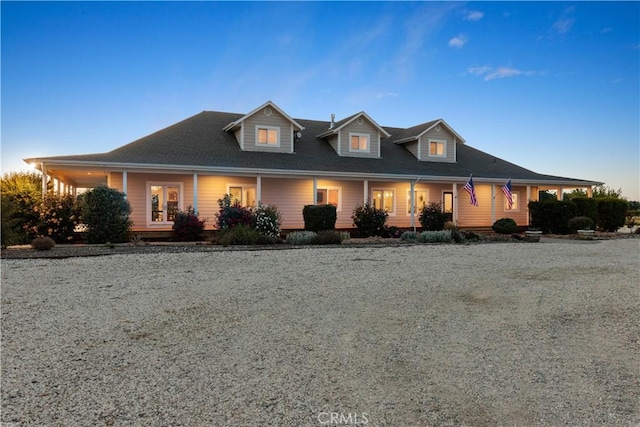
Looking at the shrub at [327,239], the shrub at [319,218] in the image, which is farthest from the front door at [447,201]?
the shrub at [327,239]

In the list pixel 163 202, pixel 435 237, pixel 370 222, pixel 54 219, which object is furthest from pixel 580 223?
pixel 54 219

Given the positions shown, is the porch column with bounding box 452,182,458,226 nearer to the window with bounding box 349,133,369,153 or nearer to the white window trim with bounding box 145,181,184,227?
the window with bounding box 349,133,369,153

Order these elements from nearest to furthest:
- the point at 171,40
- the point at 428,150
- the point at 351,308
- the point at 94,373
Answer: the point at 94,373 < the point at 351,308 < the point at 171,40 < the point at 428,150

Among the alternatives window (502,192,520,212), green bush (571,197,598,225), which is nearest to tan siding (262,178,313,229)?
window (502,192,520,212)

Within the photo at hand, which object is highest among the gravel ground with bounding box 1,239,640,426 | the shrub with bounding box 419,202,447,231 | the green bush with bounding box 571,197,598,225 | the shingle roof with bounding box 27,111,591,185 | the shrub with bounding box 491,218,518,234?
the shingle roof with bounding box 27,111,591,185

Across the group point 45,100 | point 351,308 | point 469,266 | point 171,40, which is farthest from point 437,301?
point 45,100

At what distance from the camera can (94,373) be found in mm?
3754

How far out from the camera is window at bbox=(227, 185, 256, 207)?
20.3m

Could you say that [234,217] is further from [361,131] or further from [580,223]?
[580,223]

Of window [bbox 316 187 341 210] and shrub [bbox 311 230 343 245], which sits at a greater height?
window [bbox 316 187 341 210]

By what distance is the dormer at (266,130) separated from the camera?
68.6 ft

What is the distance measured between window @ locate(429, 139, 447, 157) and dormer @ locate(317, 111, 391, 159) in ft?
11.2

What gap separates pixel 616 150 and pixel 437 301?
23.2m

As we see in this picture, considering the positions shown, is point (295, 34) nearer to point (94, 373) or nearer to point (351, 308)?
point (351, 308)
